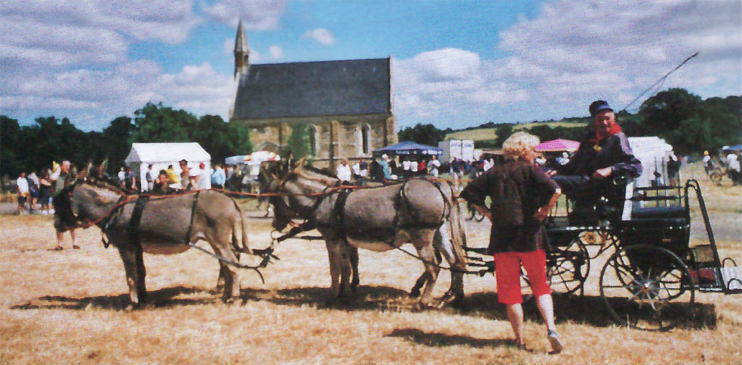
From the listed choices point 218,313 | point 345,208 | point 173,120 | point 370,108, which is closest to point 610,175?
point 345,208

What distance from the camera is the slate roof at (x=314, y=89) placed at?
808cm

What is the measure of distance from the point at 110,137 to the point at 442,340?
4.91m

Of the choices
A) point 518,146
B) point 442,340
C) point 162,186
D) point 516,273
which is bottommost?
point 442,340

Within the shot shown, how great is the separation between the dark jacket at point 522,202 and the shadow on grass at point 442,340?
105cm

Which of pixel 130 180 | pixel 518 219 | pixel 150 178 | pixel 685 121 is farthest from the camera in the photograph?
pixel 685 121

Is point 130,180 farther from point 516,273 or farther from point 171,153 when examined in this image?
point 516,273

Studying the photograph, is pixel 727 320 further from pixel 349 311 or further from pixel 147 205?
pixel 147 205

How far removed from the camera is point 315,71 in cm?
810

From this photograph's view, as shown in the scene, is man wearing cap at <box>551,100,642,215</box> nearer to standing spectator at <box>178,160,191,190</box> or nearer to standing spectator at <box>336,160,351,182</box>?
standing spectator at <box>336,160,351,182</box>

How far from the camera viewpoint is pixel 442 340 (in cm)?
570

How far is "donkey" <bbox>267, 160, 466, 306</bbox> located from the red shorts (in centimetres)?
145

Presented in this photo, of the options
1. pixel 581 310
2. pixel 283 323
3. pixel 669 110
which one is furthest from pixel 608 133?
pixel 669 110

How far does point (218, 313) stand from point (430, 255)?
8.58 ft

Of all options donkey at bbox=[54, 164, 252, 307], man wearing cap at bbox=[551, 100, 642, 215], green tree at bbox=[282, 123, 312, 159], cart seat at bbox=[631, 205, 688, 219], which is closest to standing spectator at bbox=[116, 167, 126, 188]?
donkey at bbox=[54, 164, 252, 307]
